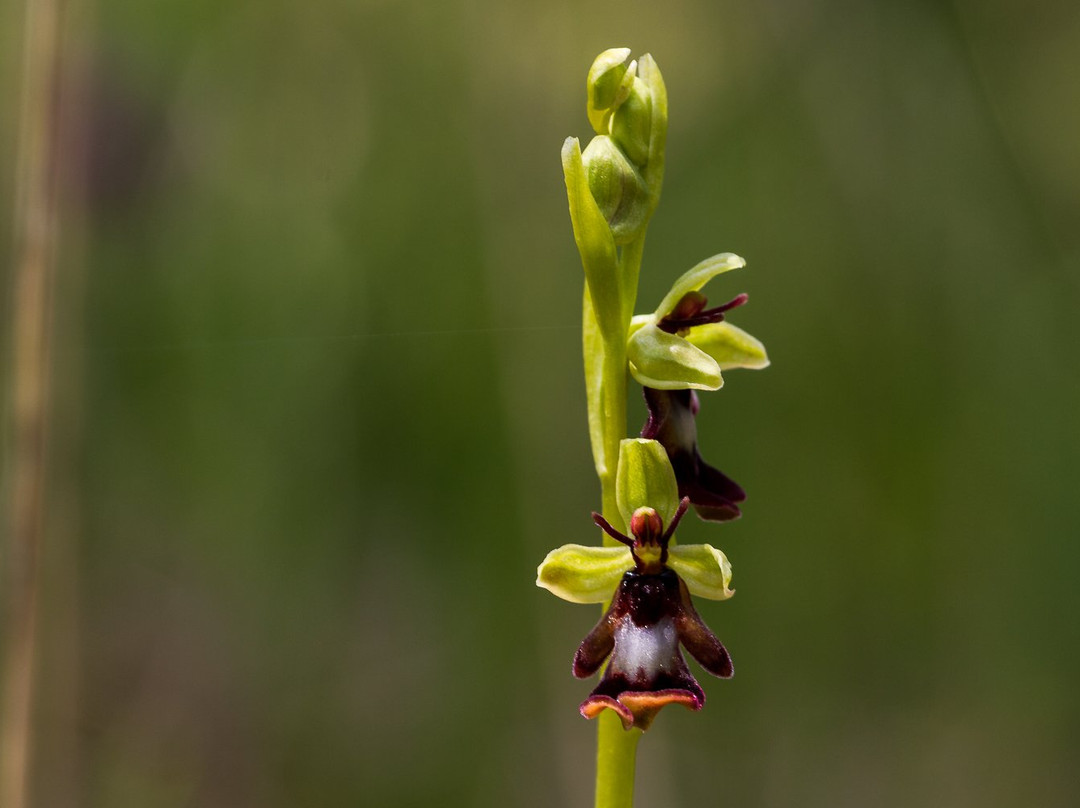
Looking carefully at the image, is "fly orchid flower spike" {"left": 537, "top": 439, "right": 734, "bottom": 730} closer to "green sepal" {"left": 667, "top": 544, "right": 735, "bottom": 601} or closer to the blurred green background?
"green sepal" {"left": 667, "top": 544, "right": 735, "bottom": 601}

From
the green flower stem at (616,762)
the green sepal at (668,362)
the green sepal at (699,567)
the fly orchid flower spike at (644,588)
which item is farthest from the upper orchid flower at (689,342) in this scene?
the green flower stem at (616,762)

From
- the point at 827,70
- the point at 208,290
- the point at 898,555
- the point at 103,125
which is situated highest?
the point at 827,70

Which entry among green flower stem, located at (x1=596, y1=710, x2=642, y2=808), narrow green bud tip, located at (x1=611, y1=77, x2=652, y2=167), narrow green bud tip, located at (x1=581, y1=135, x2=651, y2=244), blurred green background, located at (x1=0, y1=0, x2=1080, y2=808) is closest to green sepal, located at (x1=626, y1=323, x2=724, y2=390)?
narrow green bud tip, located at (x1=581, y1=135, x2=651, y2=244)

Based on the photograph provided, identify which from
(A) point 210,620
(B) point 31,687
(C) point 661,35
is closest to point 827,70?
(C) point 661,35

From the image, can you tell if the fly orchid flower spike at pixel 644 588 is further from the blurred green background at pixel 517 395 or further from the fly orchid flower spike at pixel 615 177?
the blurred green background at pixel 517 395

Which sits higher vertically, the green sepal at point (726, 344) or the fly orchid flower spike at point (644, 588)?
the green sepal at point (726, 344)

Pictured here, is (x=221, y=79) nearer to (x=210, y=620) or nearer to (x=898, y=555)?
(x=210, y=620)

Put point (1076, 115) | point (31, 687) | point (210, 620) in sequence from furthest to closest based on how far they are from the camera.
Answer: point (1076, 115)
point (210, 620)
point (31, 687)

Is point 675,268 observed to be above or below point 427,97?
below
